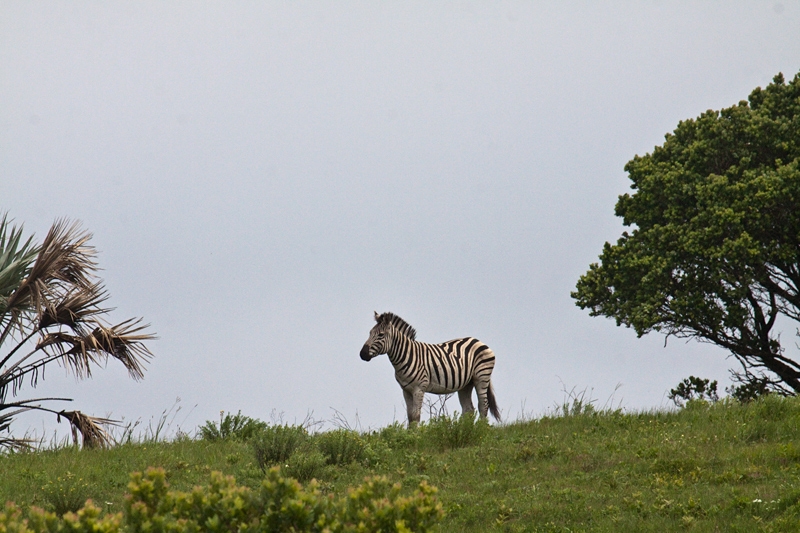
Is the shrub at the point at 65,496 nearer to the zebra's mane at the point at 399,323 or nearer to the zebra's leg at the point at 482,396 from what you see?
the zebra's mane at the point at 399,323

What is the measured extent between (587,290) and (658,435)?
38.1 ft

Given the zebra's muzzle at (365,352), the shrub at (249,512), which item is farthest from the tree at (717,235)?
the shrub at (249,512)

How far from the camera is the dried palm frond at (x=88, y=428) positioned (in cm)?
1334

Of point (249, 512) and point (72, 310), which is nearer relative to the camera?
point (249, 512)

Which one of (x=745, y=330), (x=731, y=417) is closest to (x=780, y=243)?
(x=745, y=330)

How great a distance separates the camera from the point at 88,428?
13.5 metres

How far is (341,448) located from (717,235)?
13568 millimetres

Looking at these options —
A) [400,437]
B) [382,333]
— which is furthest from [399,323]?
[400,437]

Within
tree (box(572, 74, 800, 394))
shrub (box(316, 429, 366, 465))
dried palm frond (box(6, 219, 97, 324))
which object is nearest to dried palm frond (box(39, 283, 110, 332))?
dried palm frond (box(6, 219, 97, 324))

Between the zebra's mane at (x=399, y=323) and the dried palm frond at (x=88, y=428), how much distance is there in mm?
6074

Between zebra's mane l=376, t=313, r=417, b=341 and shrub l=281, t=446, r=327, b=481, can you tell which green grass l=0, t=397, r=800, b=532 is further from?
zebra's mane l=376, t=313, r=417, b=341

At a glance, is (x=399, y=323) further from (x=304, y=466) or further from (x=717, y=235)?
(x=717, y=235)

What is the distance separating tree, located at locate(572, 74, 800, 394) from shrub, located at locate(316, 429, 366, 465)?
12.3 meters

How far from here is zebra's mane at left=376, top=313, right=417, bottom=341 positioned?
15.6m
